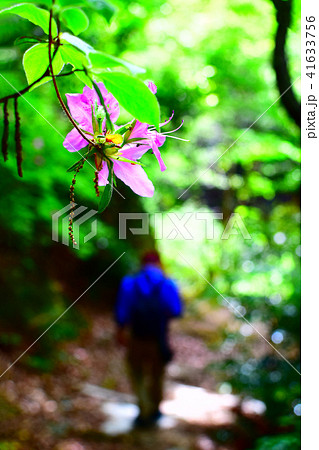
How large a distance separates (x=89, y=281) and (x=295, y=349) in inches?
127

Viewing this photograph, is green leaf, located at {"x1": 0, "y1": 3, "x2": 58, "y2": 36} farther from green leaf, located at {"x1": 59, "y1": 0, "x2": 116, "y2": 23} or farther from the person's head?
the person's head

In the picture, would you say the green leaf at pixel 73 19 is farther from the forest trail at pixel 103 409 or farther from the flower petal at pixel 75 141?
the forest trail at pixel 103 409

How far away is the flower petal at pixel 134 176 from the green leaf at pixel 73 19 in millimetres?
121

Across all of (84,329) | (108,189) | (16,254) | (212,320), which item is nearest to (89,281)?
(84,329)

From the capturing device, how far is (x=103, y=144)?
0.41 meters

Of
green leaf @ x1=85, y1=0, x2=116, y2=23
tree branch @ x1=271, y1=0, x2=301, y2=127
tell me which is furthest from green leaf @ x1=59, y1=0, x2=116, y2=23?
tree branch @ x1=271, y1=0, x2=301, y2=127

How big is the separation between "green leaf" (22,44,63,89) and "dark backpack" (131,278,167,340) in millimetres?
2498

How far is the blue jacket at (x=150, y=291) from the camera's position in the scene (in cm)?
286

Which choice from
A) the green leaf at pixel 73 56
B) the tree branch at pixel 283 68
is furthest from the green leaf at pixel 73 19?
the tree branch at pixel 283 68

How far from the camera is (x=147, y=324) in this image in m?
2.98

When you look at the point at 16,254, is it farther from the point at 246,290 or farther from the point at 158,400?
the point at 246,290

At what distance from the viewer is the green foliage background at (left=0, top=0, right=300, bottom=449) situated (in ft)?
7.19

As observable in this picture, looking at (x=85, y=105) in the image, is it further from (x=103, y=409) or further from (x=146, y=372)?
(x=103, y=409)
